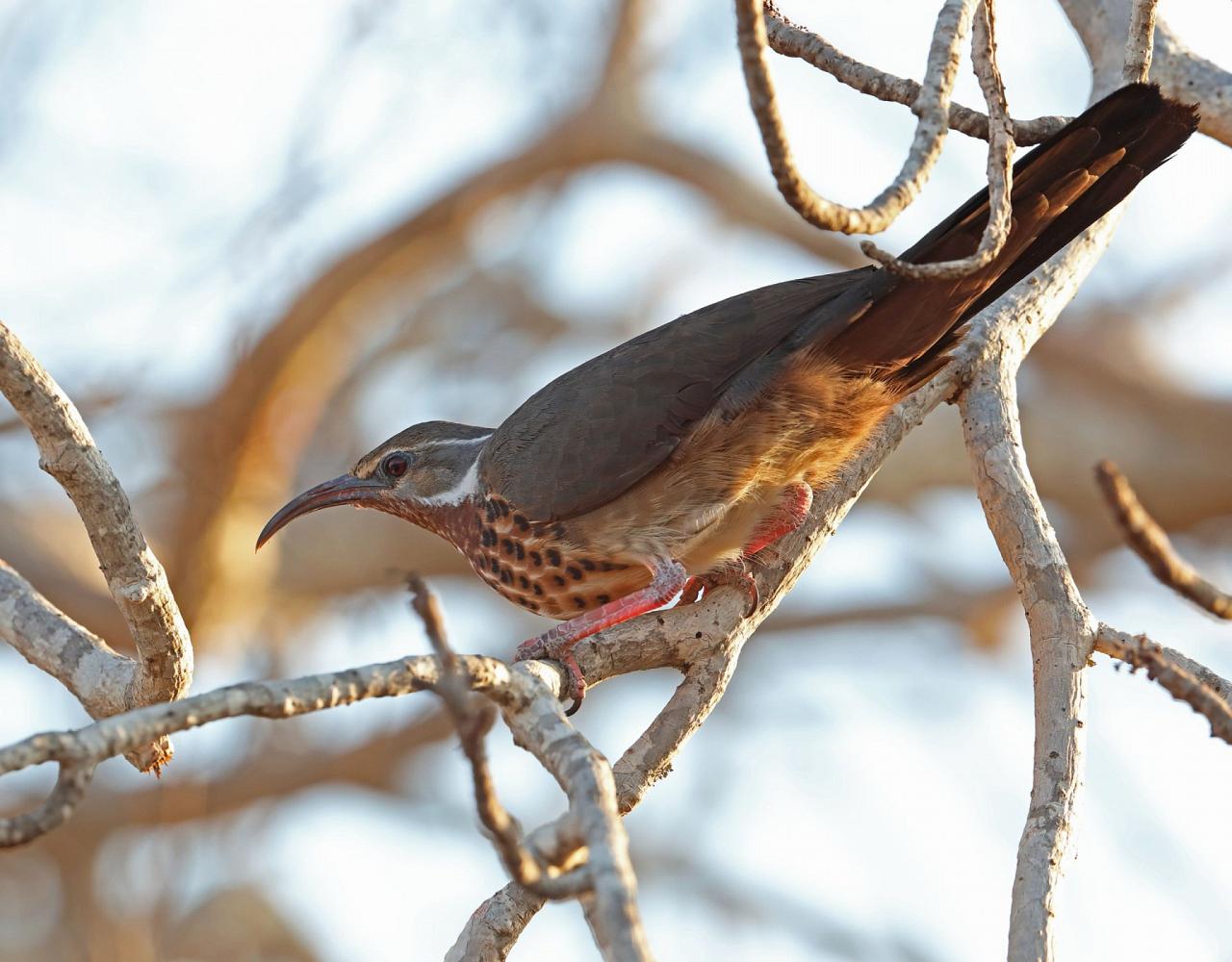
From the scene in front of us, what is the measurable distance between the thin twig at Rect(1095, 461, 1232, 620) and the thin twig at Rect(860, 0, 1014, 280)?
1.56 feet

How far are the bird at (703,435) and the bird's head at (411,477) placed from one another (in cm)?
36

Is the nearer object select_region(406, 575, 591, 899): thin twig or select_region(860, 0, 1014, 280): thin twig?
select_region(406, 575, 591, 899): thin twig

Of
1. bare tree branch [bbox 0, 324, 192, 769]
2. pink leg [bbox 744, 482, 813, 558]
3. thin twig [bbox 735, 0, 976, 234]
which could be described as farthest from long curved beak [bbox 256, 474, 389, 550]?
thin twig [bbox 735, 0, 976, 234]

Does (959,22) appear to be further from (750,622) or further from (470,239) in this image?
(470,239)

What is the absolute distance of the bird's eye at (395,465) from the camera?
5.12 m

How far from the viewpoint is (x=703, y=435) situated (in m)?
4.15

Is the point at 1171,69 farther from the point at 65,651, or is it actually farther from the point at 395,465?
the point at 65,651

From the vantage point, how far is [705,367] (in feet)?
13.8

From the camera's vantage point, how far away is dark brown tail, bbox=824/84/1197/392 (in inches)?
136

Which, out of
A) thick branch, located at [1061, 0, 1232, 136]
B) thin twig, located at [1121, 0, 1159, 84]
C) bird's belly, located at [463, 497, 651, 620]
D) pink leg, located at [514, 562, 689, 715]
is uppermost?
thick branch, located at [1061, 0, 1232, 136]

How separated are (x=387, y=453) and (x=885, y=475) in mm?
4967

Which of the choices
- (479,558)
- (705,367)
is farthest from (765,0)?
(479,558)

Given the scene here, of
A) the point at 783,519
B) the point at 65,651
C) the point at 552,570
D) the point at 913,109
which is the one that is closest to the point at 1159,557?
the point at 913,109

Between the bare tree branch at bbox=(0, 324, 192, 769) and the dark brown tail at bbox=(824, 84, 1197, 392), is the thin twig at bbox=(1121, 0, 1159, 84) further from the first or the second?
the bare tree branch at bbox=(0, 324, 192, 769)
